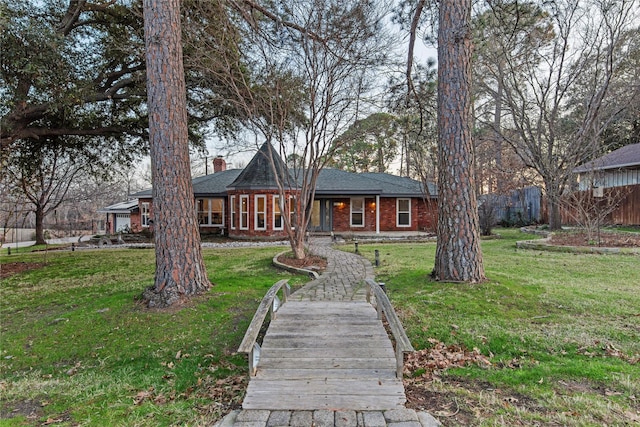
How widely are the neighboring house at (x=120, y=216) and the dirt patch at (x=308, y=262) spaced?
→ 19022 millimetres

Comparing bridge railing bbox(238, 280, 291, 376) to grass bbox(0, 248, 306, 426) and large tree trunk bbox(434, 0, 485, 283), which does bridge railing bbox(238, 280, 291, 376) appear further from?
large tree trunk bbox(434, 0, 485, 283)

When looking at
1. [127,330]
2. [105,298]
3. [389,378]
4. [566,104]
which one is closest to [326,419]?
[389,378]

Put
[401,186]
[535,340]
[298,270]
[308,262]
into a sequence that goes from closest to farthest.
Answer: [535,340] < [298,270] < [308,262] < [401,186]

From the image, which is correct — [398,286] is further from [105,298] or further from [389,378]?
[105,298]

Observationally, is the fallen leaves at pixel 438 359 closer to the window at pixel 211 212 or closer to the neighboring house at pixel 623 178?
the neighboring house at pixel 623 178

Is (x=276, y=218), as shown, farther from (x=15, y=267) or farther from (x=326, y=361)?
(x=326, y=361)

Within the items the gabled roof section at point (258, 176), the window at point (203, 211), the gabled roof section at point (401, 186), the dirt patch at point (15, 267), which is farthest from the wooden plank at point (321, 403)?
the window at point (203, 211)

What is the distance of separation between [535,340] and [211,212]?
18.7 meters

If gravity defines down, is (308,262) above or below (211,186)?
below

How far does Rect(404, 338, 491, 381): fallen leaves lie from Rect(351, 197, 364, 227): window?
15.3 m

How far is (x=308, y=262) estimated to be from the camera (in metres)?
9.46

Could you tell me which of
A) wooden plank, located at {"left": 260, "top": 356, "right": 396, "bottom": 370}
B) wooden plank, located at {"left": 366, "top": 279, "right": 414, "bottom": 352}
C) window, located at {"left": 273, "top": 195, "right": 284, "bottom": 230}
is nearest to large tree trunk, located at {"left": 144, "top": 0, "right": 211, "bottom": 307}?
wooden plank, located at {"left": 260, "top": 356, "right": 396, "bottom": 370}

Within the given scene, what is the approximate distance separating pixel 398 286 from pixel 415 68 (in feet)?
18.8

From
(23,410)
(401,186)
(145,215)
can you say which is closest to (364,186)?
(401,186)
